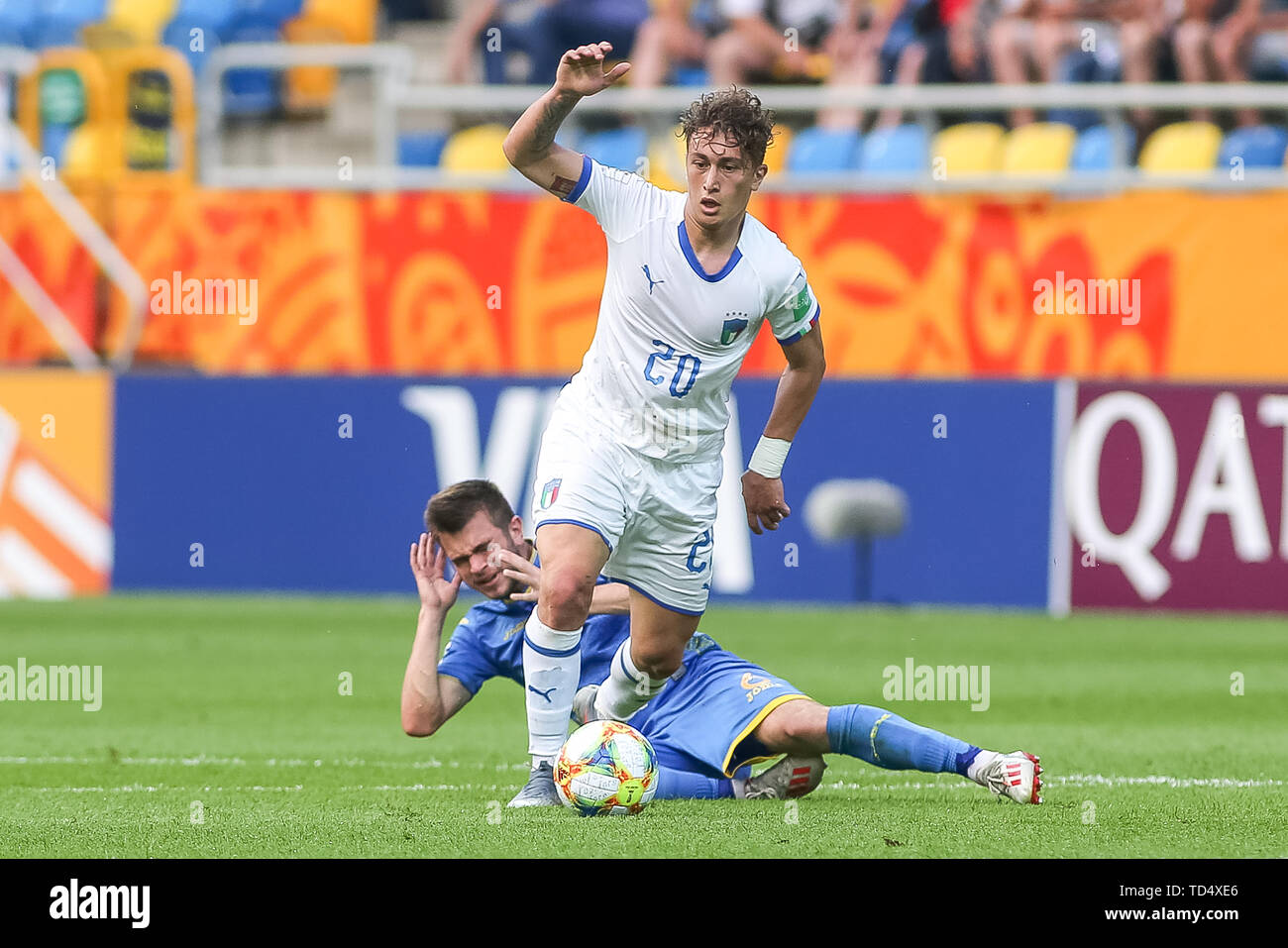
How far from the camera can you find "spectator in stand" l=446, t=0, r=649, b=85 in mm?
16625

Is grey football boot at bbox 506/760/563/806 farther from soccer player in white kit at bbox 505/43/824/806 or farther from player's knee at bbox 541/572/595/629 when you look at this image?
player's knee at bbox 541/572/595/629

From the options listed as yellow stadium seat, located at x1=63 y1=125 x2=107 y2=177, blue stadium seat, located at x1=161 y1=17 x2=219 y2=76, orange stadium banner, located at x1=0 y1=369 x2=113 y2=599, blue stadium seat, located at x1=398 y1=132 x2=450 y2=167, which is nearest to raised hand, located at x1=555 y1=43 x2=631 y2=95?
orange stadium banner, located at x1=0 y1=369 x2=113 y2=599

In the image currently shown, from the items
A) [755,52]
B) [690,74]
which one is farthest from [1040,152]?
[690,74]

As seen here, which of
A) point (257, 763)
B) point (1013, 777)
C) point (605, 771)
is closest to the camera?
point (605, 771)

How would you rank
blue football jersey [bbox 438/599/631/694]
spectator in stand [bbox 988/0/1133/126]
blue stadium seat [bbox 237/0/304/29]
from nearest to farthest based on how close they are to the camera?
blue football jersey [bbox 438/599/631/694] → spectator in stand [bbox 988/0/1133/126] → blue stadium seat [bbox 237/0/304/29]

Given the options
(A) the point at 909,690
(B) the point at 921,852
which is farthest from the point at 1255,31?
(B) the point at 921,852

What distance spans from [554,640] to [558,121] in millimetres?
1604

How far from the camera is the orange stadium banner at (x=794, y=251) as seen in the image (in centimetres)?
1508

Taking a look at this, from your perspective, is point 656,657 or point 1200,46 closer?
point 656,657

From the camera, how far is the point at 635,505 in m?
6.52

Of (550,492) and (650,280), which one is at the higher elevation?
(650,280)

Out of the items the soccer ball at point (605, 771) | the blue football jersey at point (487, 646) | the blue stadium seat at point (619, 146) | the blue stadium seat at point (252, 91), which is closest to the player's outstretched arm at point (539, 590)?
the blue football jersey at point (487, 646)

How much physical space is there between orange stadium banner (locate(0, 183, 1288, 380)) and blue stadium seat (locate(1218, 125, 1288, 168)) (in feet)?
1.93

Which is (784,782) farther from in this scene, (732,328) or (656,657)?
(732,328)
